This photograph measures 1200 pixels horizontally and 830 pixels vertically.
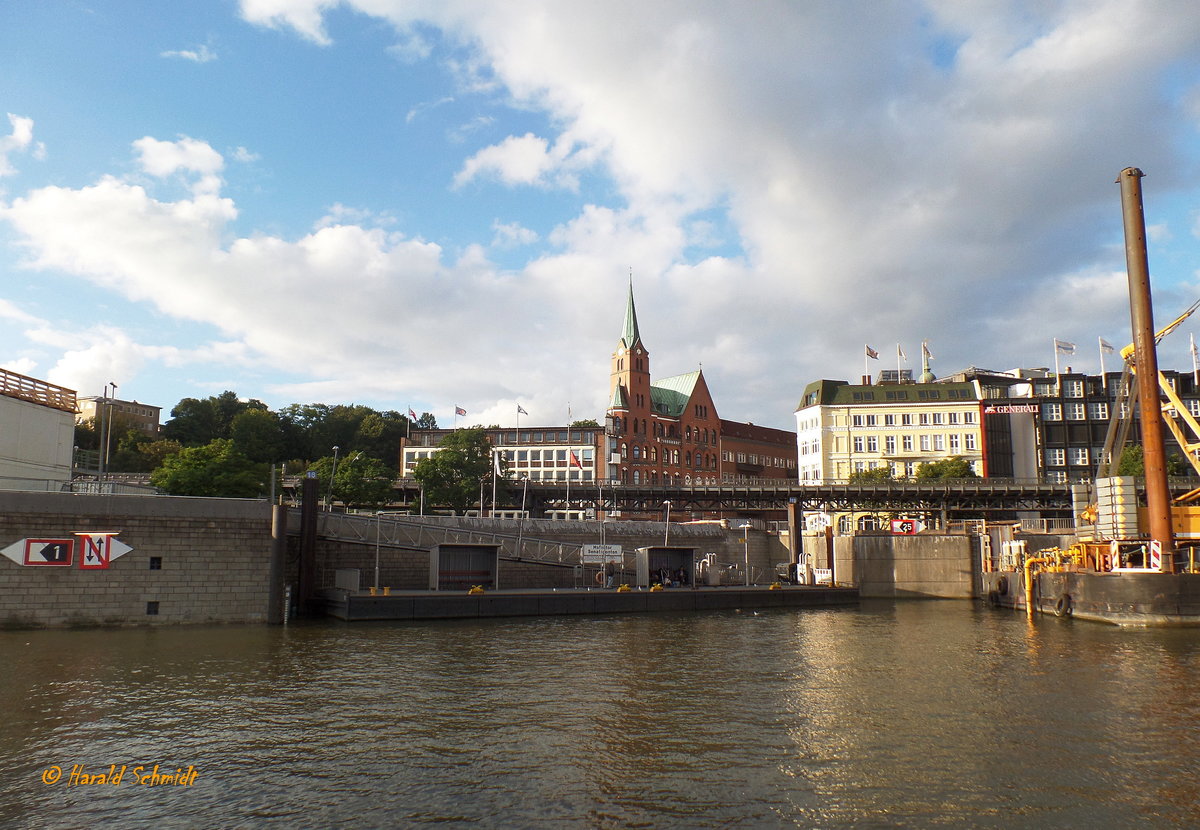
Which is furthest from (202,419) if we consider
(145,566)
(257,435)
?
(145,566)

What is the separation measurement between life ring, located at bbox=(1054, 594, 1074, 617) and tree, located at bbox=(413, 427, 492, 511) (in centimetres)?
7218

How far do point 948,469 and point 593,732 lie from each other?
110708 mm

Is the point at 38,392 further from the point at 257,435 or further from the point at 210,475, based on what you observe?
the point at 257,435

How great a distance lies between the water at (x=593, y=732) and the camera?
17.1m

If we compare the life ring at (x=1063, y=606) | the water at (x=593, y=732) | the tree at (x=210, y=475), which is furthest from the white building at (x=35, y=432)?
the life ring at (x=1063, y=606)

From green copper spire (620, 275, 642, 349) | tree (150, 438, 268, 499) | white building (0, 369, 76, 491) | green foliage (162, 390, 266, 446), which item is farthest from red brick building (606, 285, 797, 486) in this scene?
white building (0, 369, 76, 491)

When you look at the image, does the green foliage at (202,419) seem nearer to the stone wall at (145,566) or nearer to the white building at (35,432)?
the white building at (35,432)

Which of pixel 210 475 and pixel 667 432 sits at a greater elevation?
pixel 667 432

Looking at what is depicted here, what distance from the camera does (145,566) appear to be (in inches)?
1715

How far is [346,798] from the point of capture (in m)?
17.6

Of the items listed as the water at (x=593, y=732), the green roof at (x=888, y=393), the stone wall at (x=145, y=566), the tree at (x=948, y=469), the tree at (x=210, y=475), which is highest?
the green roof at (x=888, y=393)

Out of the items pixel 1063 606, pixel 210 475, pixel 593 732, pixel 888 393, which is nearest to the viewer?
pixel 593 732

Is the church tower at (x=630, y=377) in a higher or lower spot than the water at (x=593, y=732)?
higher

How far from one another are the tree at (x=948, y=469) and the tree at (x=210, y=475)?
87512mm
